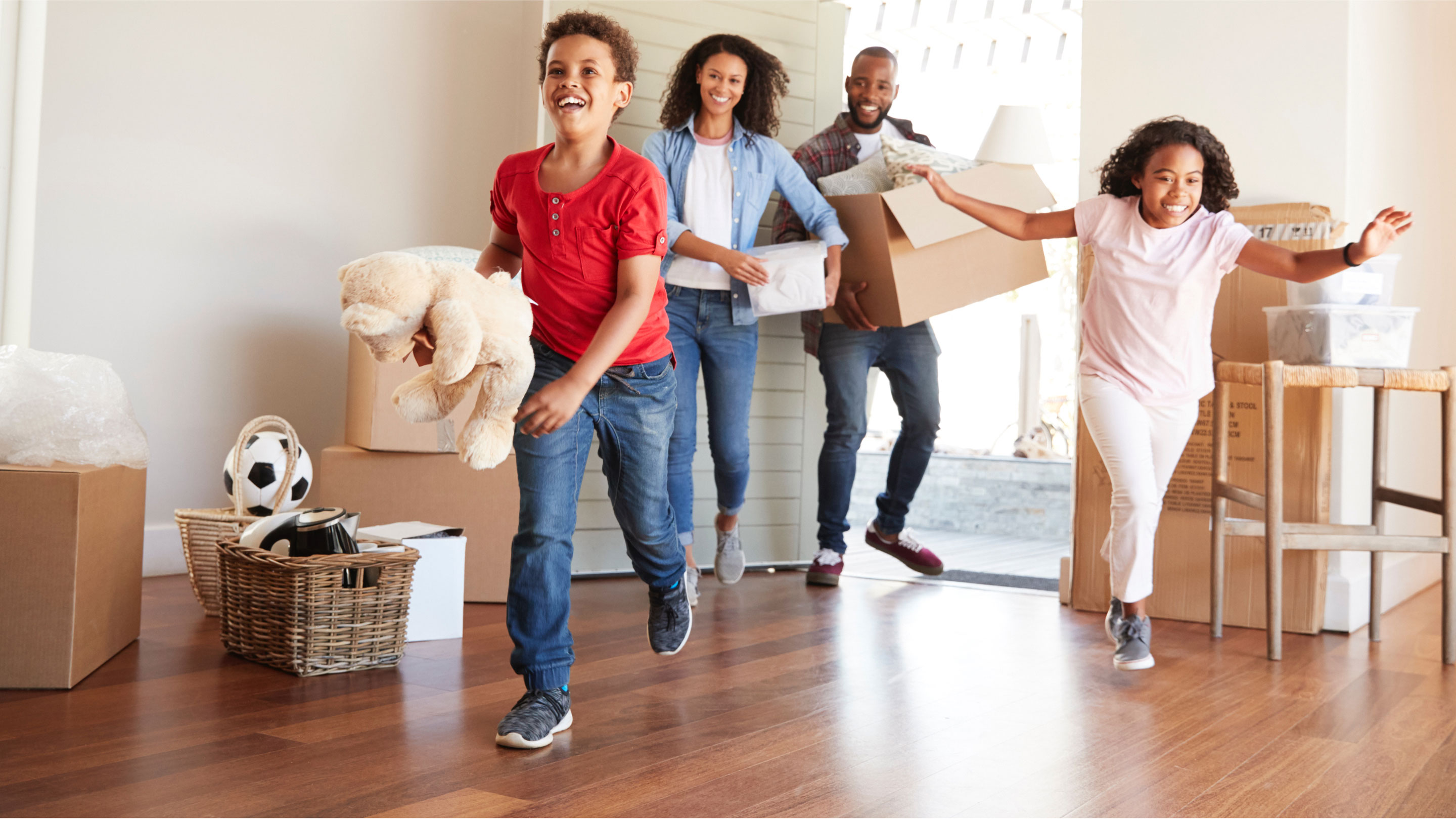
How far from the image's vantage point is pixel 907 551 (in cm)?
324

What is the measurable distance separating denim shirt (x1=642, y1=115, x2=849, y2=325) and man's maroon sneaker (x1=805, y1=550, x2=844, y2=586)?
0.78m

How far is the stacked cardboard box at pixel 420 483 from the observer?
257cm

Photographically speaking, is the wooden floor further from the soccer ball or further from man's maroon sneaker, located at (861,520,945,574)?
man's maroon sneaker, located at (861,520,945,574)

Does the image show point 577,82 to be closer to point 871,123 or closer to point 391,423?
point 391,423

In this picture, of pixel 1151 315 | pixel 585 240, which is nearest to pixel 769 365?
pixel 1151 315

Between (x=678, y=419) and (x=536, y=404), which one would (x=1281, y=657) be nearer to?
(x=678, y=419)

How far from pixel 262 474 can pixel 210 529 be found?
154mm

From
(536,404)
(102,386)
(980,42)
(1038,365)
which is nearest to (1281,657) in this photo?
(536,404)

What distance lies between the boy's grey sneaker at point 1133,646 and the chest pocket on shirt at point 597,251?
50.6 inches

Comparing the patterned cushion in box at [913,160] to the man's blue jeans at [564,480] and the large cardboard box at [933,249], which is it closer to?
the large cardboard box at [933,249]

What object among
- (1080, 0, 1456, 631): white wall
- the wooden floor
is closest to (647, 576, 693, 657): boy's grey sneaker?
the wooden floor

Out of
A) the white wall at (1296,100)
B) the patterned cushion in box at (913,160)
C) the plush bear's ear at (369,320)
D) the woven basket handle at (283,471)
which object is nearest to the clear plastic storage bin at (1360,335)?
the white wall at (1296,100)

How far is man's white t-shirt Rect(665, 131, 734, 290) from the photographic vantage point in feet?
8.59

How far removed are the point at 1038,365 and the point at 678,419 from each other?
3.84 metres
